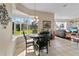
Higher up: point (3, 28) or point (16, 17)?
point (16, 17)

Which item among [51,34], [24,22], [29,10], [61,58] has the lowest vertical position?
[61,58]

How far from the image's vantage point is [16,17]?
3.16 m

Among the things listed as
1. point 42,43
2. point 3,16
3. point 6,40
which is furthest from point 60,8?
point 6,40

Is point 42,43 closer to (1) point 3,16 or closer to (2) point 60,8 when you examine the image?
(2) point 60,8

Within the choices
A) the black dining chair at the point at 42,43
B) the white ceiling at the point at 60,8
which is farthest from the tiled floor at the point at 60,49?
the white ceiling at the point at 60,8

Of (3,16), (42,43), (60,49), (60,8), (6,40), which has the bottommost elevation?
(60,49)

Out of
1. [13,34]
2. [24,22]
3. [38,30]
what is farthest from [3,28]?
[38,30]

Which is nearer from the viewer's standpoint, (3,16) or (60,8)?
(3,16)

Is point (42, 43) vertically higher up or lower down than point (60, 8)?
lower down

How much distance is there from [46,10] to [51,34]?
58 cm

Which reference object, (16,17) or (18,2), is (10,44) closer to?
(16,17)

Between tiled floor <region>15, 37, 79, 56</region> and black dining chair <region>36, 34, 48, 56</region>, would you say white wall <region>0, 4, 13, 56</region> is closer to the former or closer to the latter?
tiled floor <region>15, 37, 79, 56</region>

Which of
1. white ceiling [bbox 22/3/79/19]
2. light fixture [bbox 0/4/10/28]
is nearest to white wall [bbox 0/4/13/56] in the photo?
light fixture [bbox 0/4/10/28]

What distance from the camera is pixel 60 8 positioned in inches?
127
